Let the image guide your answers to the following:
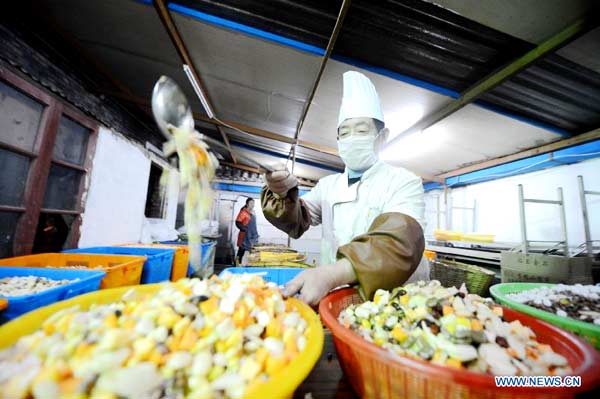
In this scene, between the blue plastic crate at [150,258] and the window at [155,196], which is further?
the window at [155,196]

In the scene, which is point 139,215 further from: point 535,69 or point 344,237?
point 535,69

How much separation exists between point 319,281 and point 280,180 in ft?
2.37

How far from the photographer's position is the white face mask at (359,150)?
5.55 ft

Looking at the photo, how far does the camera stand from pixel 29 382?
424mm

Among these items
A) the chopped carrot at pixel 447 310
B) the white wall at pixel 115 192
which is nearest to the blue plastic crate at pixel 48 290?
the white wall at pixel 115 192

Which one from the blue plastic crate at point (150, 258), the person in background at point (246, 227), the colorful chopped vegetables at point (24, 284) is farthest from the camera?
the person in background at point (246, 227)

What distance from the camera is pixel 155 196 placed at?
18.3 ft

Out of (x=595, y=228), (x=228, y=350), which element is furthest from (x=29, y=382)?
(x=595, y=228)

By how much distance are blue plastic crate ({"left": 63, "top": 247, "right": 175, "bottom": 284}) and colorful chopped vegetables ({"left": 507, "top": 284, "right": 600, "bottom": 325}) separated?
10.9 feet

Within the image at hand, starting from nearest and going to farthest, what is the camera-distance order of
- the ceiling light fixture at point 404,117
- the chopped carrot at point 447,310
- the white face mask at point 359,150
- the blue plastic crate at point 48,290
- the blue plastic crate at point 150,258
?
the chopped carrot at point 447,310, the blue plastic crate at point 48,290, the white face mask at point 359,150, the blue plastic crate at point 150,258, the ceiling light fixture at point 404,117

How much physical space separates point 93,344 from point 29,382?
11cm

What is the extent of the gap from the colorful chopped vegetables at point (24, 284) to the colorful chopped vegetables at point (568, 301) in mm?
2772

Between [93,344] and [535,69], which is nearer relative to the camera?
[93,344]

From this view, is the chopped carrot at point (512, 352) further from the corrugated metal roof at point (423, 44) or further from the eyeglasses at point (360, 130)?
the corrugated metal roof at point (423, 44)
